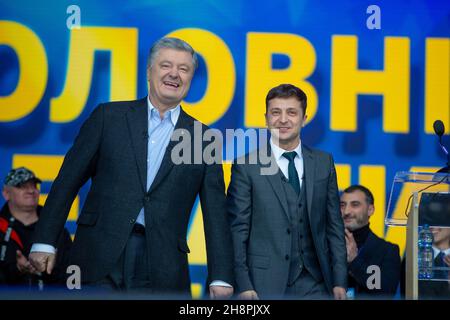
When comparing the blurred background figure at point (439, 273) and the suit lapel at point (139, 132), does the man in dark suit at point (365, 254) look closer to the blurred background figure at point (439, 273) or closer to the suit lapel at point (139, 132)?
the blurred background figure at point (439, 273)

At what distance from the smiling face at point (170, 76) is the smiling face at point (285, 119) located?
1.73ft

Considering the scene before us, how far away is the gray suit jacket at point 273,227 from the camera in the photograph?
16.1 ft

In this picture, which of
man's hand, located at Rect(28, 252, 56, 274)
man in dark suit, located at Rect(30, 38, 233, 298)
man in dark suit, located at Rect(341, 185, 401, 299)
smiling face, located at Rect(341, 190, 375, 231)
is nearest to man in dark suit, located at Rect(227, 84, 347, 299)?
man in dark suit, located at Rect(30, 38, 233, 298)

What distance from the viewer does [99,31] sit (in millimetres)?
6180

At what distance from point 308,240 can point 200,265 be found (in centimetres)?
133

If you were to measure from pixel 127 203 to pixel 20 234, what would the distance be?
1.64 m

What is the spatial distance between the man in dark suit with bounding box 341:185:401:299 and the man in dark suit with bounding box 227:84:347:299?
83 cm

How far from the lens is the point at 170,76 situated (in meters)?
4.94

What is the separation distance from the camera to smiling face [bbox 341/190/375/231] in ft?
20.2

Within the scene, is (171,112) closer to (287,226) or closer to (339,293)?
(287,226)

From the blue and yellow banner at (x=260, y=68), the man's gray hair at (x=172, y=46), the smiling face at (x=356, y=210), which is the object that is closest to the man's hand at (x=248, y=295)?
the man's gray hair at (x=172, y=46)
